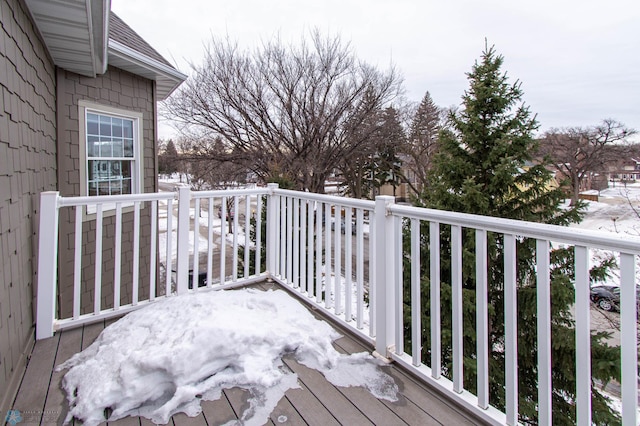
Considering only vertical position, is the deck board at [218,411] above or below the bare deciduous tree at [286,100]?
below

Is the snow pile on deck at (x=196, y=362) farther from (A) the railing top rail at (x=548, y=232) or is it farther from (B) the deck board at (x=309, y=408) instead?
(A) the railing top rail at (x=548, y=232)

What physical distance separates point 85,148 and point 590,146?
1099 inches

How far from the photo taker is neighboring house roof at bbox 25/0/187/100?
273 centimetres

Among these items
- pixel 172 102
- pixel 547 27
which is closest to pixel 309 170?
pixel 172 102

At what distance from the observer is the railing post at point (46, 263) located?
2.23 metres

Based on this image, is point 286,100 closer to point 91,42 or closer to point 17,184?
point 91,42

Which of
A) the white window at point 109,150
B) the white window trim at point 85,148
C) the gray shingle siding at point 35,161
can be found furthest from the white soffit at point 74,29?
the white window at point 109,150

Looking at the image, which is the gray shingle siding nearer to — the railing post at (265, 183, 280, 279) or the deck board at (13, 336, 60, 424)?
the deck board at (13, 336, 60, 424)

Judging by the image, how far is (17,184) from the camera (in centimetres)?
214

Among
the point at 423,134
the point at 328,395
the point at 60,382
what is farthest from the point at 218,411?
the point at 423,134

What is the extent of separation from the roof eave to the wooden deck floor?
13.2 ft

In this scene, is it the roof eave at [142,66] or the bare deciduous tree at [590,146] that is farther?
the bare deciduous tree at [590,146]

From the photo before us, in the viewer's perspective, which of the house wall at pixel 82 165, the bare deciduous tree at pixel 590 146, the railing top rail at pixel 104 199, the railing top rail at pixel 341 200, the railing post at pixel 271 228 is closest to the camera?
the railing top rail at pixel 341 200

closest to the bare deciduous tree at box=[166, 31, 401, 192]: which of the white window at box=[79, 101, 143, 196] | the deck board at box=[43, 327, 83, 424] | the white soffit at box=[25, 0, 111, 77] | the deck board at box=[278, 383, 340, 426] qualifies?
the white window at box=[79, 101, 143, 196]
